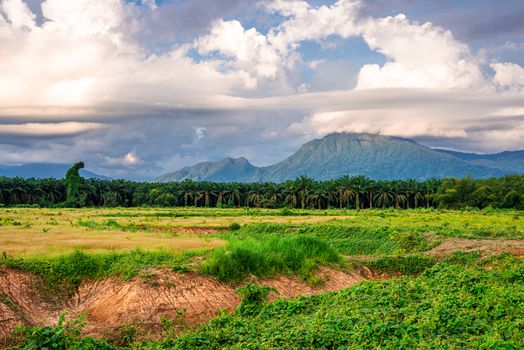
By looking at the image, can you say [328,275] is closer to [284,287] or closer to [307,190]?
[284,287]

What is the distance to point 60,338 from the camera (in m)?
12.8

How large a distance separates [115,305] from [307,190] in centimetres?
8985

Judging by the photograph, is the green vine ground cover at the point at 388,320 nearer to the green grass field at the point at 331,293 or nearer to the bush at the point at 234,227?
the green grass field at the point at 331,293

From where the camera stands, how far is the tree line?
99.8 metres

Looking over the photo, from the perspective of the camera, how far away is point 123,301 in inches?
720

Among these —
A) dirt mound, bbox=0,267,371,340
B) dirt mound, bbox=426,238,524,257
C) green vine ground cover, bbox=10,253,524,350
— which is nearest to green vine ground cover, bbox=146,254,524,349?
green vine ground cover, bbox=10,253,524,350

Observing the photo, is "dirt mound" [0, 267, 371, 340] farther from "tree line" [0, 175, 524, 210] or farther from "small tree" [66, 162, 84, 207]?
"small tree" [66, 162, 84, 207]

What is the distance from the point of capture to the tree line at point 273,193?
3927 inches

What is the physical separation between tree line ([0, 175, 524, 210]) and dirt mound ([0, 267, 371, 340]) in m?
84.8

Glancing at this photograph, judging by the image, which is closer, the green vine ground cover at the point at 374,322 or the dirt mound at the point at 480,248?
the green vine ground cover at the point at 374,322

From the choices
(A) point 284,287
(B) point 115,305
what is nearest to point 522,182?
(A) point 284,287

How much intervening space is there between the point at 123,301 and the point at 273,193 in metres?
94.4

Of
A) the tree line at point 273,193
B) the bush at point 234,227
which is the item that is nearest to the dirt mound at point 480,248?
the bush at point 234,227

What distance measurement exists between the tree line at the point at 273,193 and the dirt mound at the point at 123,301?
8484 centimetres
